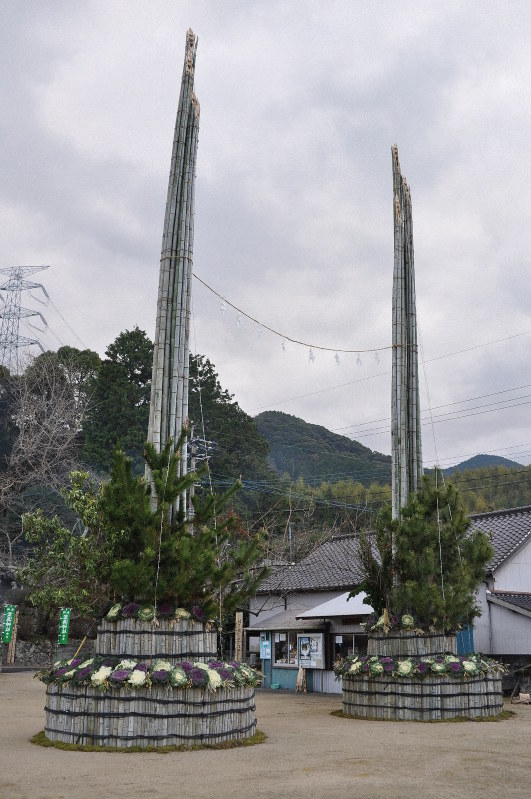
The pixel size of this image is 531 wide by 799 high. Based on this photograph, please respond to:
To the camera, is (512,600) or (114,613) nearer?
(114,613)

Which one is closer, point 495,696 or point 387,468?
point 495,696

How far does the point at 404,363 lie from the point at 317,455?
57.5 metres

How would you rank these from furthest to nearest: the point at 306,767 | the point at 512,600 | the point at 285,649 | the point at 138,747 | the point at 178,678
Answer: the point at 285,649, the point at 512,600, the point at 178,678, the point at 138,747, the point at 306,767

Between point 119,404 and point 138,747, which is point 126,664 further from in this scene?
point 119,404

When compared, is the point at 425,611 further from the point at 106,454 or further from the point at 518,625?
the point at 106,454

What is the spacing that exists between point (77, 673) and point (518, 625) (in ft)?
47.7

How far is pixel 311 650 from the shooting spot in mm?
23594

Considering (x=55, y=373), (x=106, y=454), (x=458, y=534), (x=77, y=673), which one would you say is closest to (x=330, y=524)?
(x=106, y=454)

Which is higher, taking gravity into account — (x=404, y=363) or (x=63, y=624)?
(x=404, y=363)

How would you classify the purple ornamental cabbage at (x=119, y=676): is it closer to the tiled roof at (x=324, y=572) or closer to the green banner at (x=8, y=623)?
the tiled roof at (x=324, y=572)

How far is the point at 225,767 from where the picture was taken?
30.2 ft

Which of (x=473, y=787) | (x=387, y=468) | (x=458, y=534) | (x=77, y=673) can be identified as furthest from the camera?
(x=387, y=468)

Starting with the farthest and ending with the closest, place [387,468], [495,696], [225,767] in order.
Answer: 1. [387,468]
2. [495,696]
3. [225,767]

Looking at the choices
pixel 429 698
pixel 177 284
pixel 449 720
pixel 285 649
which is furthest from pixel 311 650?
pixel 177 284
